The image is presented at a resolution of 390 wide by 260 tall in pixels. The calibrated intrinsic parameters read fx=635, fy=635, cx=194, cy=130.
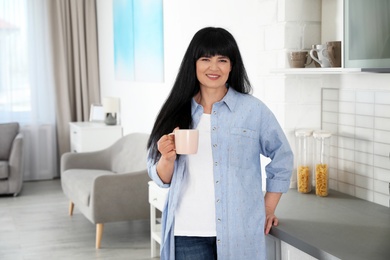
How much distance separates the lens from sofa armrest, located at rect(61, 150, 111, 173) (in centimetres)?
579

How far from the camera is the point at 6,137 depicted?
6906 mm

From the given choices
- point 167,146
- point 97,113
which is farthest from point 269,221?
point 97,113

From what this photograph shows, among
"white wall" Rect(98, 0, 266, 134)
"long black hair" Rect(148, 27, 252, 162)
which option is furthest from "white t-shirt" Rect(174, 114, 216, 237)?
"white wall" Rect(98, 0, 266, 134)

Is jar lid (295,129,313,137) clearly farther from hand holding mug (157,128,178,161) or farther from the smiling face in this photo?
hand holding mug (157,128,178,161)

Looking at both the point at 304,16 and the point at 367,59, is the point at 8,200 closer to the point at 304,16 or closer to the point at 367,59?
the point at 304,16

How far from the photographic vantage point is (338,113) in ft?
10.3

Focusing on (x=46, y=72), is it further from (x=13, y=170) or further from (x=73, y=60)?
(x=13, y=170)

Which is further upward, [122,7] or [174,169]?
[122,7]

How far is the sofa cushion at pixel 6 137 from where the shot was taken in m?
6.86

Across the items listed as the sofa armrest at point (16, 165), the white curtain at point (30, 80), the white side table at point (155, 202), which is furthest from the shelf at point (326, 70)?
the white curtain at point (30, 80)

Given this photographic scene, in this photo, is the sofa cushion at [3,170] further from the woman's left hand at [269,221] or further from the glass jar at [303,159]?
the woman's left hand at [269,221]

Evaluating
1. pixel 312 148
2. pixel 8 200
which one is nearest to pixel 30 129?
pixel 8 200

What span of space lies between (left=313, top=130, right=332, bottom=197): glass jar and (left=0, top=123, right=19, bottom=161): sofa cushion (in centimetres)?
454

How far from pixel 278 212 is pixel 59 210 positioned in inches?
144
